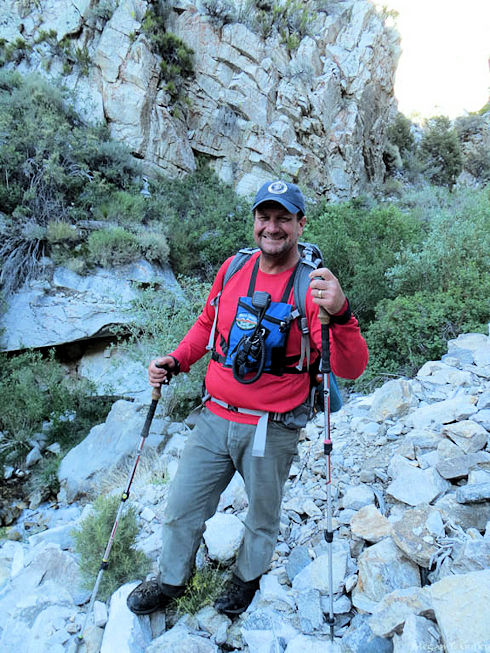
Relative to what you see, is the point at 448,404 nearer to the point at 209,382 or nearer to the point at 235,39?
the point at 209,382

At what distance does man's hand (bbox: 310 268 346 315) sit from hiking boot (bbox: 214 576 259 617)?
5.36 ft

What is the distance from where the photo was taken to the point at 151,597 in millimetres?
2146

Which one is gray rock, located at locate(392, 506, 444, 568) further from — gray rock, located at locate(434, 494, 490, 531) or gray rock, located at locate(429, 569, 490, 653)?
gray rock, located at locate(429, 569, 490, 653)

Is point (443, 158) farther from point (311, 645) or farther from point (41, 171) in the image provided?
point (311, 645)

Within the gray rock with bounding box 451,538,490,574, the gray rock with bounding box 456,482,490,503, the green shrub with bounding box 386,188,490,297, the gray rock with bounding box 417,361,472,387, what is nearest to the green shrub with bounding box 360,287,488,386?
the green shrub with bounding box 386,188,490,297

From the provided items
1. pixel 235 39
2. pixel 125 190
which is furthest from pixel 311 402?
pixel 235 39

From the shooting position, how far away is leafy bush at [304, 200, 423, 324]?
285 inches

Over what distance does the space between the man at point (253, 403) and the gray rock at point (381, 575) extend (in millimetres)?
480

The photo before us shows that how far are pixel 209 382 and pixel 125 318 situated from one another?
263 inches

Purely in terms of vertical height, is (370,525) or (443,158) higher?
(443,158)

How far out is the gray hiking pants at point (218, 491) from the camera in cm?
198

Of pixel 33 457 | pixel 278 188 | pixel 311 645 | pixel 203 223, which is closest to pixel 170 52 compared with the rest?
pixel 203 223

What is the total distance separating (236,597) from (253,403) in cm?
113

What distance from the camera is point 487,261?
632 cm
